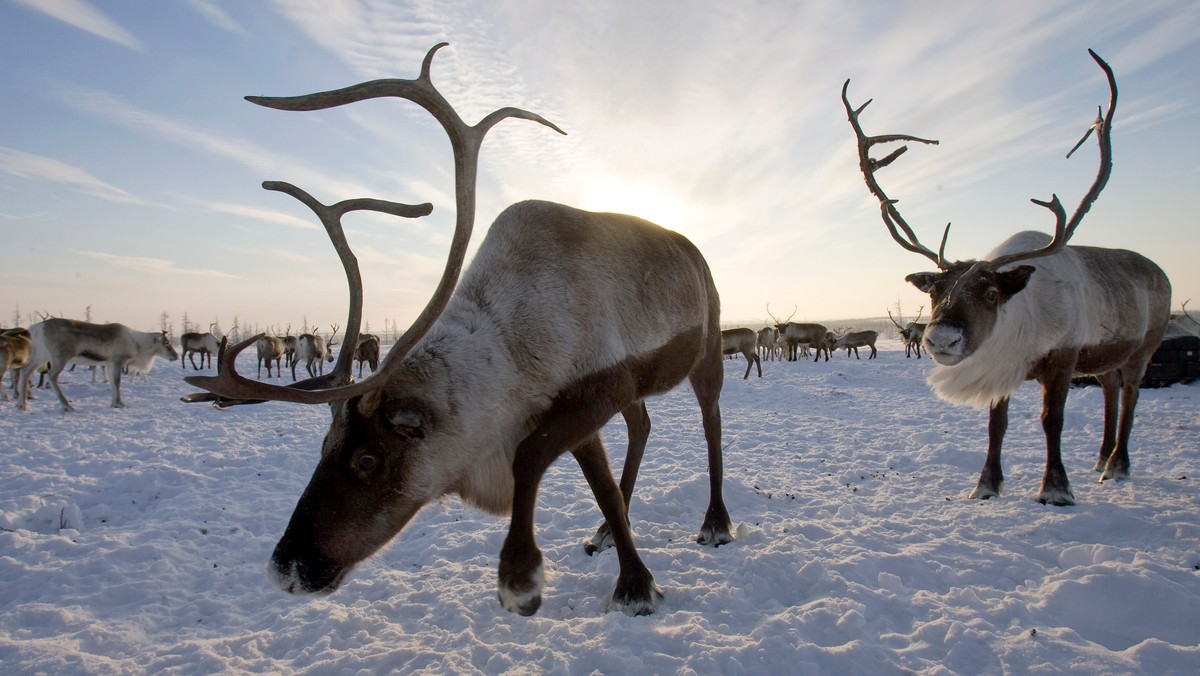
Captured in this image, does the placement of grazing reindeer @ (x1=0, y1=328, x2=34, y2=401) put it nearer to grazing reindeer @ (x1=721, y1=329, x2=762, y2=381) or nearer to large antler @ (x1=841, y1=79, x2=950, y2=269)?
large antler @ (x1=841, y1=79, x2=950, y2=269)

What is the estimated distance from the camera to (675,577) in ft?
10.3

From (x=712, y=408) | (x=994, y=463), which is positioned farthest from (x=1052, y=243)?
(x=712, y=408)

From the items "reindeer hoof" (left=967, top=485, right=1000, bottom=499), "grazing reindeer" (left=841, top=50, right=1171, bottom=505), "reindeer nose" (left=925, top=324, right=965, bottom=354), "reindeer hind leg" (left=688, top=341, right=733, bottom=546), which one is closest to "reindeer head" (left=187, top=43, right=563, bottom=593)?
"reindeer hind leg" (left=688, top=341, right=733, bottom=546)

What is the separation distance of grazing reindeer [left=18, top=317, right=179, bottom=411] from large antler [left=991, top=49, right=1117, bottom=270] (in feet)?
54.6

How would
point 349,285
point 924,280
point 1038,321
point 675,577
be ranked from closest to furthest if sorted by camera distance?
point 349,285, point 675,577, point 1038,321, point 924,280

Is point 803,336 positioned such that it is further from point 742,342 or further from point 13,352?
point 13,352

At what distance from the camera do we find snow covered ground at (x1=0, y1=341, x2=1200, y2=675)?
7.55 feet

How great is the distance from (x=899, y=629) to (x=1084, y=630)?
30.6 inches

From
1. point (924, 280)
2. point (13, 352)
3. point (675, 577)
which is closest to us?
point (675, 577)

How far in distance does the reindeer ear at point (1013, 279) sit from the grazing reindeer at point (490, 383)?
114 inches

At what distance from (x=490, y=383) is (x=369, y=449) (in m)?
0.52

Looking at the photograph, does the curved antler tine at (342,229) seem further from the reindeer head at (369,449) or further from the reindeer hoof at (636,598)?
the reindeer hoof at (636,598)

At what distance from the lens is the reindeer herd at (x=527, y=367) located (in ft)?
6.70

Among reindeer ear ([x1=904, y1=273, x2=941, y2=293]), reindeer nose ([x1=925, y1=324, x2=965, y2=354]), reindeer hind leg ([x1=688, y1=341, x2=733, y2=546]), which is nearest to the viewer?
reindeer hind leg ([x1=688, y1=341, x2=733, y2=546])
